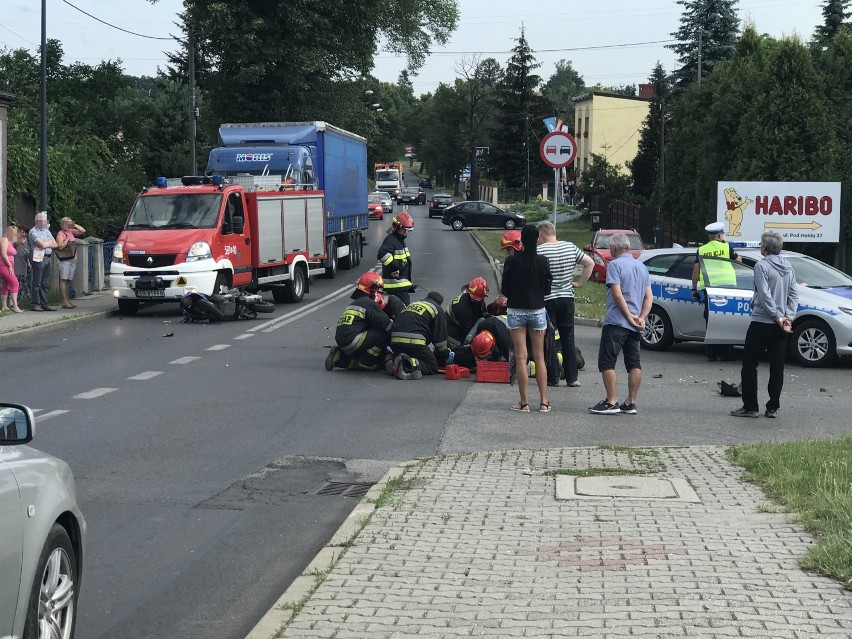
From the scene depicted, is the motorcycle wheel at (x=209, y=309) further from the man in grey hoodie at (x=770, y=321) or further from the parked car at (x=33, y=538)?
the parked car at (x=33, y=538)

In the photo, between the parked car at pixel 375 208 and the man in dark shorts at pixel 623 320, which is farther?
the parked car at pixel 375 208

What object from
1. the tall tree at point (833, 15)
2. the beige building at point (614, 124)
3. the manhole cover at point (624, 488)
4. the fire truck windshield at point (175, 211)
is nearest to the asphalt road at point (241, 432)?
the manhole cover at point (624, 488)

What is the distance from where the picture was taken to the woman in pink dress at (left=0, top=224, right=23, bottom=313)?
73.7 ft

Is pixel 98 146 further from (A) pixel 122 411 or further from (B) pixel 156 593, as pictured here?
(B) pixel 156 593

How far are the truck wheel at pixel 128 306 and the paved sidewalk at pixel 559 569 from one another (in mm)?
15811

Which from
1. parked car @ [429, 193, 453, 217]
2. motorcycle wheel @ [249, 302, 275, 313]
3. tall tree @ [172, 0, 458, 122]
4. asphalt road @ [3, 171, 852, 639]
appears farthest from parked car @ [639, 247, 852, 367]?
parked car @ [429, 193, 453, 217]

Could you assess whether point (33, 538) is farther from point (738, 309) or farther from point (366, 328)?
point (738, 309)

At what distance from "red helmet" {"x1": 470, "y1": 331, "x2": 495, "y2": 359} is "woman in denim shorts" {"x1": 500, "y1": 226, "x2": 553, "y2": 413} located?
7.87 feet

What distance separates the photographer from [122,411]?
1223 cm

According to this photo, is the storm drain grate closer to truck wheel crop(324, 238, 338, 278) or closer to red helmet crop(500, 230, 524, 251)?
red helmet crop(500, 230, 524, 251)

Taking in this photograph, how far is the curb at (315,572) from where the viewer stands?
5.38 m

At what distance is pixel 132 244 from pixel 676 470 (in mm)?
16172

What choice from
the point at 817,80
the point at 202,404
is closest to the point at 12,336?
the point at 202,404

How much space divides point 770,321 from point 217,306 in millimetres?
12358
